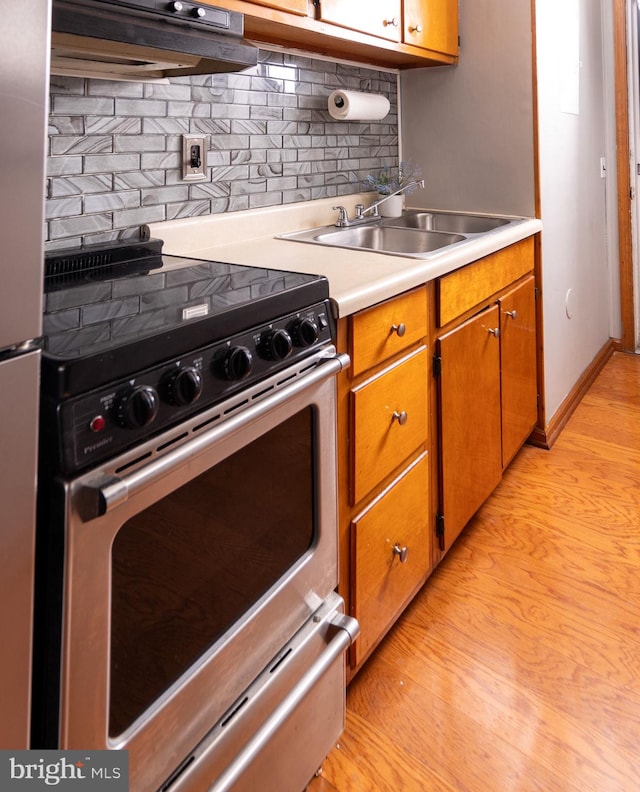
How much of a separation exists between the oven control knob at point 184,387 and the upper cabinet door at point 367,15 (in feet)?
4.20

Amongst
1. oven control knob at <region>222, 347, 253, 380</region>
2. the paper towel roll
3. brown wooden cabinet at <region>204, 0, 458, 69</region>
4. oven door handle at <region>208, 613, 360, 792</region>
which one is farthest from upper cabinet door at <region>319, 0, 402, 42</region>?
oven door handle at <region>208, 613, 360, 792</region>

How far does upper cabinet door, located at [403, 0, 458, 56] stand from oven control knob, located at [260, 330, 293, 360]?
1.52 meters

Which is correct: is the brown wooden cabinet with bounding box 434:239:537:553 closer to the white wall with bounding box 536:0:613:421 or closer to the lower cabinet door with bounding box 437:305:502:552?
the lower cabinet door with bounding box 437:305:502:552

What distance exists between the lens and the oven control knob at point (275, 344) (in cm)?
100

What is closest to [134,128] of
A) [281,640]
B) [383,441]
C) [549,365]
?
[383,441]

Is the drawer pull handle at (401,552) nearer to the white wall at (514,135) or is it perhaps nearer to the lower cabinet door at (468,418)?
the lower cabinet door at (468,418)

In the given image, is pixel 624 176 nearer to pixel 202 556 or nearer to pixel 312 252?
pixel 312 252

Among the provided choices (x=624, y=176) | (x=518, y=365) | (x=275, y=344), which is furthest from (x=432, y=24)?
(x=624, y=176)

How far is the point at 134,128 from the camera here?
1.52 meters

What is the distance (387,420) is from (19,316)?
933mm

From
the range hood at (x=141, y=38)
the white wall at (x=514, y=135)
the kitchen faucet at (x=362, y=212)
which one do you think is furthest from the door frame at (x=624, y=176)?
the range hood at (x=141, y=38)

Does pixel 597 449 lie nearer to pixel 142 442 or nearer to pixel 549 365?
pixel 549 365

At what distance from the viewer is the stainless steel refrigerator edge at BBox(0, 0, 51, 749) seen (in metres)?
0.58

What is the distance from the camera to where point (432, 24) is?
7.29ft
